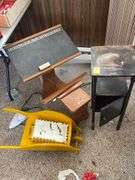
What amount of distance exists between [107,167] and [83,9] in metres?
1.20

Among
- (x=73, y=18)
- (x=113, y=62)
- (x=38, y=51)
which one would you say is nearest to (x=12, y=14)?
(x=38, y=51)

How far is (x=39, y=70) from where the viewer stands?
146 cm

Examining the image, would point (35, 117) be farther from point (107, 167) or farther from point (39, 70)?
point (107, 167)

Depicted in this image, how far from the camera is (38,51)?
5.02 ft

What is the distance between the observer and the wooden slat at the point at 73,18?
1785 mm

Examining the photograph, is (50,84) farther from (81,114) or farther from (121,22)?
(121,22)

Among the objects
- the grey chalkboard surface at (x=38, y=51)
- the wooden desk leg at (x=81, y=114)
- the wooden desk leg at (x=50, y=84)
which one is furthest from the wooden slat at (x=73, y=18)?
the wooden desk leg at (x=81, y=114)

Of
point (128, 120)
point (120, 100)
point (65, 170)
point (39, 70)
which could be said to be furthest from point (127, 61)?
point (65, 170)

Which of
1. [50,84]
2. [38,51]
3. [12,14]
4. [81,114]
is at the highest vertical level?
[12,14]

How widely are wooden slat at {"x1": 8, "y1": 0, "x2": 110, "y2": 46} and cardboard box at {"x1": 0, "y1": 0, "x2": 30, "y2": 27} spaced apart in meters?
0.18

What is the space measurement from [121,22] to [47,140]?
103cm

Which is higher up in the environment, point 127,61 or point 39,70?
point 127,61

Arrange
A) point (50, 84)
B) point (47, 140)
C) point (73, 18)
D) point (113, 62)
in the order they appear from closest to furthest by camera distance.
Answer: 1. point (113, 62)
2. point (47, 140)
3. point (50, 84)
4. point (73, 18)

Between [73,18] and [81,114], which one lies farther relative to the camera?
[73,18]
